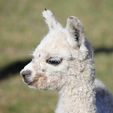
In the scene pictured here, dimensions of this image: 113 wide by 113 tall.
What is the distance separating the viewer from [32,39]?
2241 centimetres

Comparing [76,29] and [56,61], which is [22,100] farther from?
[76,29]

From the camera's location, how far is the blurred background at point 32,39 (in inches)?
579

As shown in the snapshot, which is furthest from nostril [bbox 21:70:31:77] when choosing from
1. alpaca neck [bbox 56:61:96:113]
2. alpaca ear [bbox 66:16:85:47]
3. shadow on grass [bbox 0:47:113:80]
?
shadow on grass [bbox 0:47:113:80]

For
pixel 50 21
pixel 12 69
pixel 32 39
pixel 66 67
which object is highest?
pixel 50 21

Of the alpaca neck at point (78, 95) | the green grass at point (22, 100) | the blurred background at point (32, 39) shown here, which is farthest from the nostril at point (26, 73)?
the green grass at point (22, 100)

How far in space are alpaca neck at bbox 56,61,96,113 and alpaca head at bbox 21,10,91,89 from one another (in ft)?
0.25

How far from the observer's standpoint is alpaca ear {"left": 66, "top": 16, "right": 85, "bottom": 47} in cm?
746

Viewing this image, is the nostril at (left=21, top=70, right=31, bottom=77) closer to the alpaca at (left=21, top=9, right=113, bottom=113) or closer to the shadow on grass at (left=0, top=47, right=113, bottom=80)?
the alpaca at (left=21, top=9, right=113, bottom=113)

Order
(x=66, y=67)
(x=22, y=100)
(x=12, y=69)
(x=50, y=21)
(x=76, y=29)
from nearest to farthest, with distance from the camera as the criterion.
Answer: (x=76, y=29)
(x=66, y=67)
(x=50, y=21)
(x=22, y=100)
(x=12, y=69)

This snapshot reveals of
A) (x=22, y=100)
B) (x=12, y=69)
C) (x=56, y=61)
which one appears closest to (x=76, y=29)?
(x=56, y=61)

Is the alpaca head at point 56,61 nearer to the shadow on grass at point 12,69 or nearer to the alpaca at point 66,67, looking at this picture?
the alpaca at point 66,67

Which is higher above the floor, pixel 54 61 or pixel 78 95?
pixel 54 61

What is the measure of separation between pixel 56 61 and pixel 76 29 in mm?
432

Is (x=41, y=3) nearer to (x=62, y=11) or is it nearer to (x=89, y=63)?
(x=62, y=11)
